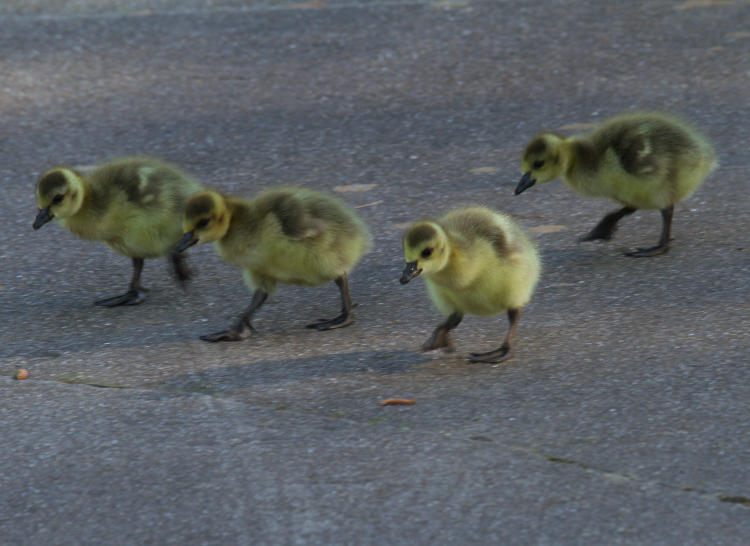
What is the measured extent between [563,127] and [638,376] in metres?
2.95

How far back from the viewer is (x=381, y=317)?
4.75 metres

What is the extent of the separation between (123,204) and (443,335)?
5.02 feet

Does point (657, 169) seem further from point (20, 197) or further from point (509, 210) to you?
point (20, 197)

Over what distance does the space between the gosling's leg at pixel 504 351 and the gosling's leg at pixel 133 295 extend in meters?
1.59

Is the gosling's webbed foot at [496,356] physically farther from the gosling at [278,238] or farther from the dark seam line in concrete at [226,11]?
the dark seam line in concrete at [226,11]

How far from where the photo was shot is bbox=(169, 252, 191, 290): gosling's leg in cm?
494

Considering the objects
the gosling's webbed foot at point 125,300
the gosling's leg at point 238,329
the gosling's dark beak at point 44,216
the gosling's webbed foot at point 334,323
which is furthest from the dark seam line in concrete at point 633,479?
the gosling's dark beak at point 44,216

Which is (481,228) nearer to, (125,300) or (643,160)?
(643,160)

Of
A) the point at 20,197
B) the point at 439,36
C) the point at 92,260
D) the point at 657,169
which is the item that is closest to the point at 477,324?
the point at 657,169

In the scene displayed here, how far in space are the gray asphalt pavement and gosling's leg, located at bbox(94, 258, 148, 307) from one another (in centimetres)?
7

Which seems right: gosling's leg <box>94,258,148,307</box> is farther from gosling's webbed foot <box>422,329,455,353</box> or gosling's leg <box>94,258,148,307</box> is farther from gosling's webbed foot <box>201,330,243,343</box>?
gosling's webbed foot <box>422,329,455,353</box>

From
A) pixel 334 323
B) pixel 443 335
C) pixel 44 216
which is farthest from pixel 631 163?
pixel 44 216

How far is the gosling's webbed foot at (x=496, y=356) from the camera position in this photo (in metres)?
4.21

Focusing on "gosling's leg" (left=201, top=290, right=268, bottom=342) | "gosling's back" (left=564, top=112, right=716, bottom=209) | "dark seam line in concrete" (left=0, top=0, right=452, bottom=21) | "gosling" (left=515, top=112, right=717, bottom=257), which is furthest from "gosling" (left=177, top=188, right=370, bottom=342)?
"dark seam line in concrete" (left=0, top=0, right=452, bottom=21)
